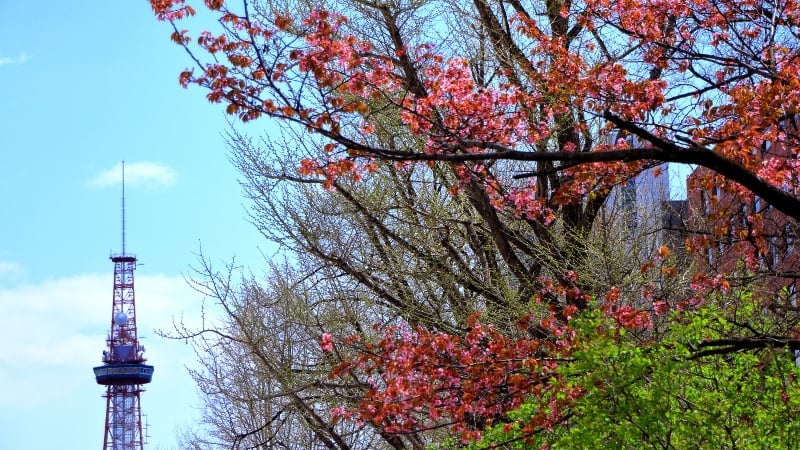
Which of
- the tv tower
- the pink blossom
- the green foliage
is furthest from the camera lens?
the tv tower

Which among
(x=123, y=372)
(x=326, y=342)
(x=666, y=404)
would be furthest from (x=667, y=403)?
(x=123, y=372)

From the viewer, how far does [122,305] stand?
125250 mm

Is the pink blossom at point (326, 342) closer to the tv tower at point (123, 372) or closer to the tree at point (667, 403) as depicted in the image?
the tree at point (667, 403)

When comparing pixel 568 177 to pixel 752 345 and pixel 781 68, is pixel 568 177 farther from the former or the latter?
pixel 752 345

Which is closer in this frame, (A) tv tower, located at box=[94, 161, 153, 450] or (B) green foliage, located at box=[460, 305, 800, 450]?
(B) green foliage, located at box=[460, 305, 800, 450]

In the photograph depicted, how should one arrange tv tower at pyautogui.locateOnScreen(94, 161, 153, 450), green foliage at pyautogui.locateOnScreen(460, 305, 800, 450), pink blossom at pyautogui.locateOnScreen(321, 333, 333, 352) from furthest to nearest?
tv tower at pyautogui.locateOnScreen(94, 161, 153, 450), pink blossom at pyautogui.locateOnScreen(321, 333, 333, 352), green foliage at pyautogui.locateOnScreen(460, 305, 800, 450)

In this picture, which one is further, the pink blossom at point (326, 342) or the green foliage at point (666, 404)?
the pink blossom at point (326, 342)

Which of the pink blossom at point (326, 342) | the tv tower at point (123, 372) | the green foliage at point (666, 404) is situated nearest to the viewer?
the green foliage at point (666, 404)

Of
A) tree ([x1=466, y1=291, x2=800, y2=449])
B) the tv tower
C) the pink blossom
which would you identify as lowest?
tree ([x1=466, y1=291, x2=800, y2=449])

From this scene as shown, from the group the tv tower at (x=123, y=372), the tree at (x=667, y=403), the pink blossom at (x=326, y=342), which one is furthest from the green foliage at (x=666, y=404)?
the tv tower at (x=123, y=372)

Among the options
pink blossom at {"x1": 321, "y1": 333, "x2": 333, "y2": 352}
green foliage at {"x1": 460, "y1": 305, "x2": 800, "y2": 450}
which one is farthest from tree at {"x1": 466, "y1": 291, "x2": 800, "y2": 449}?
pink blossom at {"x1": 321, "y1": 333, "x2": 333, "y2": 352}

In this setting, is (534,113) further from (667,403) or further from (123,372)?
(123,372)

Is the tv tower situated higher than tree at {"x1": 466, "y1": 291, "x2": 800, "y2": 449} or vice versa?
the tv tower

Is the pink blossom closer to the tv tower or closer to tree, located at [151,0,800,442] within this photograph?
tree, located at [151,0,800,442]
